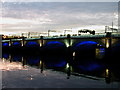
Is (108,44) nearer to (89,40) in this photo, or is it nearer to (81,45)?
(89,40)

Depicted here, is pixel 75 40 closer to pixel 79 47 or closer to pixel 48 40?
pixel 79 47

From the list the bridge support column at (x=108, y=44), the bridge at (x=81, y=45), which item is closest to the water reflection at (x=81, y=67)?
the bridge at (x=81, y=45)

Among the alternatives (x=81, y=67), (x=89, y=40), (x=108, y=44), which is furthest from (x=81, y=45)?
(x=81, y=67)

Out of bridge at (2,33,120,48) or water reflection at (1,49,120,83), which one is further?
bridge at (2,33,120,48)

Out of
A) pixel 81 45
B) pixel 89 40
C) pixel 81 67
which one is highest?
pixel 89 40

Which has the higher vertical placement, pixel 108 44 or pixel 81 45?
pixel 108 44

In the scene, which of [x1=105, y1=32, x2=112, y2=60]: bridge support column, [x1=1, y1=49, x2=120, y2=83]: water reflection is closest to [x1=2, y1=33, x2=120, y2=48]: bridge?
[x1=105, y1=32, x2=112, y2=60]: bridge support column

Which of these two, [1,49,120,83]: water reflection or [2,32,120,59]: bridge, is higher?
[2,32,120,59]: bridge

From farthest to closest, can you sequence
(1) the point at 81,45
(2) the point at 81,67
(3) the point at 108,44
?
(1) the point at 81,45, (3) the point at 108,44, (2) the point at 81,67

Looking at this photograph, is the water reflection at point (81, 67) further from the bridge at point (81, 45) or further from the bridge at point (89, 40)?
the bridge at point (89, 40)

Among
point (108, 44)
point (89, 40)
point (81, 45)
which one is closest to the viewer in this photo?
point (108, 44)

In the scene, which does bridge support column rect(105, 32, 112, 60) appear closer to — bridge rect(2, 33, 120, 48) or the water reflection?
bridge rect(2, 33, 120, 48)

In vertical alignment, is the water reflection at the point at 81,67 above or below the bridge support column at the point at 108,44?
below

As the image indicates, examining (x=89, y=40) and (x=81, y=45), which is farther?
(x=81, y=45)
